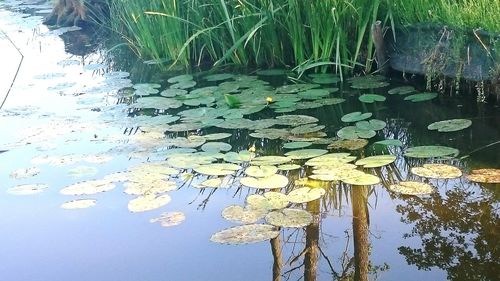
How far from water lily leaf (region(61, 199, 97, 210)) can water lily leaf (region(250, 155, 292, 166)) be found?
0.66 metres

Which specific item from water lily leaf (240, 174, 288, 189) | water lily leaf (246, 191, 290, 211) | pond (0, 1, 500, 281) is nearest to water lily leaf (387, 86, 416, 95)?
pond (0, 1, 500, 281)

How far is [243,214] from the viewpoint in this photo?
2.33m

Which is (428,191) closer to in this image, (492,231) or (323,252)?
(492,231)

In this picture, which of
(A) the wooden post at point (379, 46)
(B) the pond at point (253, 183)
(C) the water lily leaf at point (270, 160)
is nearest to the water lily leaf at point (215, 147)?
Answer: (B) the pond at point (253, 183)

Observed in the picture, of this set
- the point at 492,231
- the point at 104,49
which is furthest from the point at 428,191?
the point at 104,49

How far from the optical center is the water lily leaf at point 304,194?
2389 millimetres

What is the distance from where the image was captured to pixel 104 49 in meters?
5.63

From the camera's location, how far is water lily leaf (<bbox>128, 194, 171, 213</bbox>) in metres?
2.45

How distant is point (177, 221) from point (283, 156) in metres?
0.62

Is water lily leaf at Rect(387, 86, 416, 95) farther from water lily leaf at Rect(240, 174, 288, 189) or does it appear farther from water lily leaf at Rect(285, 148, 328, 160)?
water lily leaf at Rect(240, 174, 288, 189)

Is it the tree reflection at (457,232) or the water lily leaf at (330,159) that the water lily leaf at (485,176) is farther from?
the water lily leaf at (330,159)

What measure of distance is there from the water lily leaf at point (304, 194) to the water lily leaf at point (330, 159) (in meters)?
0.20

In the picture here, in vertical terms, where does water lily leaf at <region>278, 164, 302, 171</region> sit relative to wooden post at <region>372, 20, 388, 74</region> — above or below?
below

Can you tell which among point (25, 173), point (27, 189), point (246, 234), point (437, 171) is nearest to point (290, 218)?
point (246, 234)
